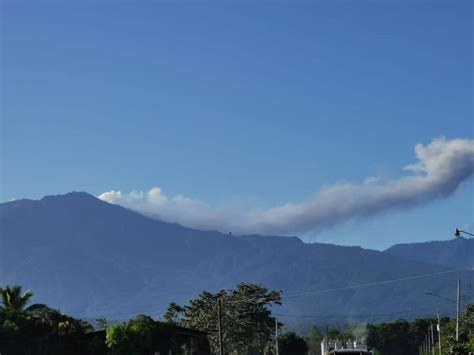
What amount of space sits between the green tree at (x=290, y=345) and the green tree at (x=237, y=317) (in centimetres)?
1105

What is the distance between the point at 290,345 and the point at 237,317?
73.4ft

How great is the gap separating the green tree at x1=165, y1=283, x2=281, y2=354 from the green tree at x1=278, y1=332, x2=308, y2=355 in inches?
435

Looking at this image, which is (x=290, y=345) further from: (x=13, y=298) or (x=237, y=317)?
(x=13, y=298)

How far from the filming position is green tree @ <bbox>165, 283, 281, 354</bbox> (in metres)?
144

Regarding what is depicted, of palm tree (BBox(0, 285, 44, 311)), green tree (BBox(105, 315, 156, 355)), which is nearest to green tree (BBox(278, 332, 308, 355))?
palm tree (BBox(0, 285, 44, 311))

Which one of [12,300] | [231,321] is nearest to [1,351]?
[12,300]

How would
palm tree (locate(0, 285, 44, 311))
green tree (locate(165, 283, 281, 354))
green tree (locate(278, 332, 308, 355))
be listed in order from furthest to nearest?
1. green tree (locate(278, 332, 308, 355))
2. green tree (locate(165, 283, 281, 354))
3. palm tree (locate(0, 285, 44, 311))

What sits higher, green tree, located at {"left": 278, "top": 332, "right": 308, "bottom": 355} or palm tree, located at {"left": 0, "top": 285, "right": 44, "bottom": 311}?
palm tree, located at {"left": 0, "top": 285, "right": 44, "bottom": 311}

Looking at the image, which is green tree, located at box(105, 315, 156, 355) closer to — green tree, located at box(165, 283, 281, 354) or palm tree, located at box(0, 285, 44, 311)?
palm tree, located at box(0, 285, 44, 311)

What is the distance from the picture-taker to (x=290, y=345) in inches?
6462

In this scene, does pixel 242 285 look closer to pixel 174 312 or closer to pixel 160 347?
pixel 174 312

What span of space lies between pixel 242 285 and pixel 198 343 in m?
44.2

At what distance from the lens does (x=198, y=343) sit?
351 ft

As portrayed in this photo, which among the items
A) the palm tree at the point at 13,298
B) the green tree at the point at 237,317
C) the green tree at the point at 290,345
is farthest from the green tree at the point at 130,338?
the green tree at the point at 290,345
